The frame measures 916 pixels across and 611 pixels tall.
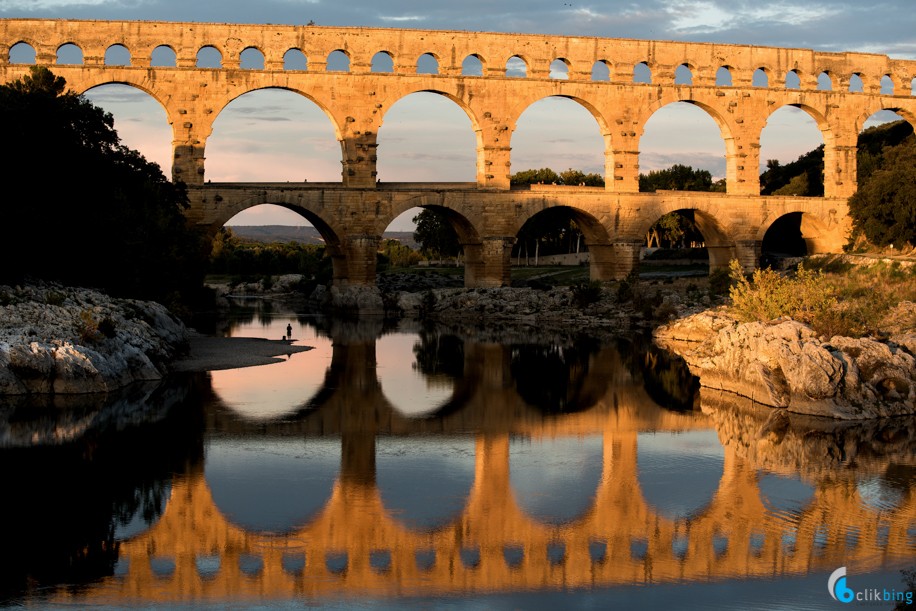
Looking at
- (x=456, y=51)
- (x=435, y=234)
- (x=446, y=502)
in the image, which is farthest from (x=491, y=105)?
(x=446, y=502)

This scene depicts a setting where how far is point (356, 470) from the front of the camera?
51.9ft

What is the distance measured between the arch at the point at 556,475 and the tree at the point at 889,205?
29.9 m

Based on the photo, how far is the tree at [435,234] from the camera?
2921 inches

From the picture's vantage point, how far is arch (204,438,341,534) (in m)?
13.1

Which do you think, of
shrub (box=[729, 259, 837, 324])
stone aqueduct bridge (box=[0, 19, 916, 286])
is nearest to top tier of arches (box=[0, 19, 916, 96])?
stone aqueduct bridge (box=[0, 19, 916, 286])

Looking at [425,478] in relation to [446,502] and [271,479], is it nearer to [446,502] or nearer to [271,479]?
[446,502]

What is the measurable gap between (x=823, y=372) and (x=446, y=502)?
348 inches

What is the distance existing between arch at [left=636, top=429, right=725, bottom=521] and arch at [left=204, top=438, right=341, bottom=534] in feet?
14.3

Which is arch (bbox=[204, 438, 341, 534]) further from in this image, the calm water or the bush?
the bush

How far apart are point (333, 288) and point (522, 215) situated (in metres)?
8.72

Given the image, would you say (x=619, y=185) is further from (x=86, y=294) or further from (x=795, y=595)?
(x=795, y=595)

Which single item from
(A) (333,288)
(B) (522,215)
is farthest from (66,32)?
(B) (522,215)

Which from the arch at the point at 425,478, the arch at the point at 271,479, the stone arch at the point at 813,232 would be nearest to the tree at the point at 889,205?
the stone arch at the point at 813,232

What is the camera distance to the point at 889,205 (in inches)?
1773
